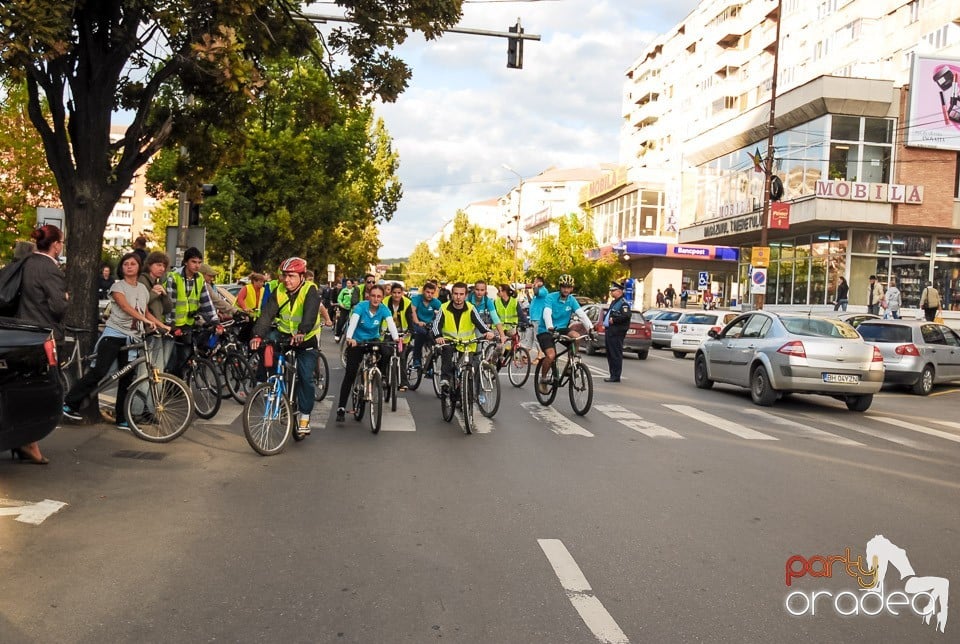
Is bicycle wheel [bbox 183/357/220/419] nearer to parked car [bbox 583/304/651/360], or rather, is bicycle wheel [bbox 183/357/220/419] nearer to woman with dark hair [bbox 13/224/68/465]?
woman with dark hair [bbox 13/224/68/465]

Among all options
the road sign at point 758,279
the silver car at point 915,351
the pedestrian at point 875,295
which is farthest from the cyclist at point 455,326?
the pedestrian at point 875,295

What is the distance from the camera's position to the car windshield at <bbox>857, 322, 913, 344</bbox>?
19.1 m

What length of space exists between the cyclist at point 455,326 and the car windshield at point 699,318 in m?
17.4

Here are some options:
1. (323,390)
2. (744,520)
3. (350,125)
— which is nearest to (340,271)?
(350,125)

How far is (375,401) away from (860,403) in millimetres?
8411

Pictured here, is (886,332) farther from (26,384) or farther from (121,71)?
(26,384)

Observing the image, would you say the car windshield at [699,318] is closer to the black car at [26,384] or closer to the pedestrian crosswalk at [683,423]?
the pedestrian crosswalk at [683,423]

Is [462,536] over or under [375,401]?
under

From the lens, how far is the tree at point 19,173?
35.2m

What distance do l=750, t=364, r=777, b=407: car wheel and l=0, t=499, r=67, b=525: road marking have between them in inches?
434

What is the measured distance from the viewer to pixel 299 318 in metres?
9.37

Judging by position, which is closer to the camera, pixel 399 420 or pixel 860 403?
pixel 399 420

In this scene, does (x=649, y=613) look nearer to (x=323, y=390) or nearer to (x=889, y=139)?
(x=323, y=390)

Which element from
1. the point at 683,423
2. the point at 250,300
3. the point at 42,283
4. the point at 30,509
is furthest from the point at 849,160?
the point at 30,509
